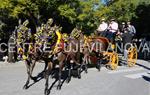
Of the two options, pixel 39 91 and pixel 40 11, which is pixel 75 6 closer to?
pixel 40 11

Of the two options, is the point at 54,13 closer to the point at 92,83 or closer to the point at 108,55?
the point at 108,55

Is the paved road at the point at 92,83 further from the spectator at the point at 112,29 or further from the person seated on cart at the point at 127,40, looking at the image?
the spectator at the point at 112,29

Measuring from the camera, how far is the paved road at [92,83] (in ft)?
38.9

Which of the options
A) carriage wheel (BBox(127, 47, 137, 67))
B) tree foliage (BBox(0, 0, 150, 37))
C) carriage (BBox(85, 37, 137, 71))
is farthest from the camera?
tree foliage (BBox(0, 0, 150, 37))

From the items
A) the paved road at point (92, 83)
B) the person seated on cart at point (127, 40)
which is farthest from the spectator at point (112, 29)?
the paved road at point (92, 83)

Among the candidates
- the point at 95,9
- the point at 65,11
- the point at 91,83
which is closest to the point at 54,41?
the point at 91,83

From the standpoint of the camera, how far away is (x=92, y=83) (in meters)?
13.5

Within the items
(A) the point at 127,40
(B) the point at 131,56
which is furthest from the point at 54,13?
(B) the point at 131,56

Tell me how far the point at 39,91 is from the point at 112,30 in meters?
6.71

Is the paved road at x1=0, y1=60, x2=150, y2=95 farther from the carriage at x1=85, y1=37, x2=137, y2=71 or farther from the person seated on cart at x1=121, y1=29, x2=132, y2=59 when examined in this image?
the person seated on cart at x1=121, y1=29, x2=132, y2=59

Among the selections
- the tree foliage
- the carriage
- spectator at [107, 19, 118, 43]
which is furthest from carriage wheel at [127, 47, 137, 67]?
the tree foliage

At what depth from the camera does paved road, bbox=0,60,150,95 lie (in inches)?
467

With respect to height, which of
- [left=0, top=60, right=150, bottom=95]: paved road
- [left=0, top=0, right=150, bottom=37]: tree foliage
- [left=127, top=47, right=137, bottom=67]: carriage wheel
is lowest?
[left=0, top=60, right=150, bottom=95]: paved road

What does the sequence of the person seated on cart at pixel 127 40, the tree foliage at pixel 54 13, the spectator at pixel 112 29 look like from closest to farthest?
the spectator at pixel 112 29, the person seated on cart at pixel 127 40, the tree foliage at pixel 54 13
